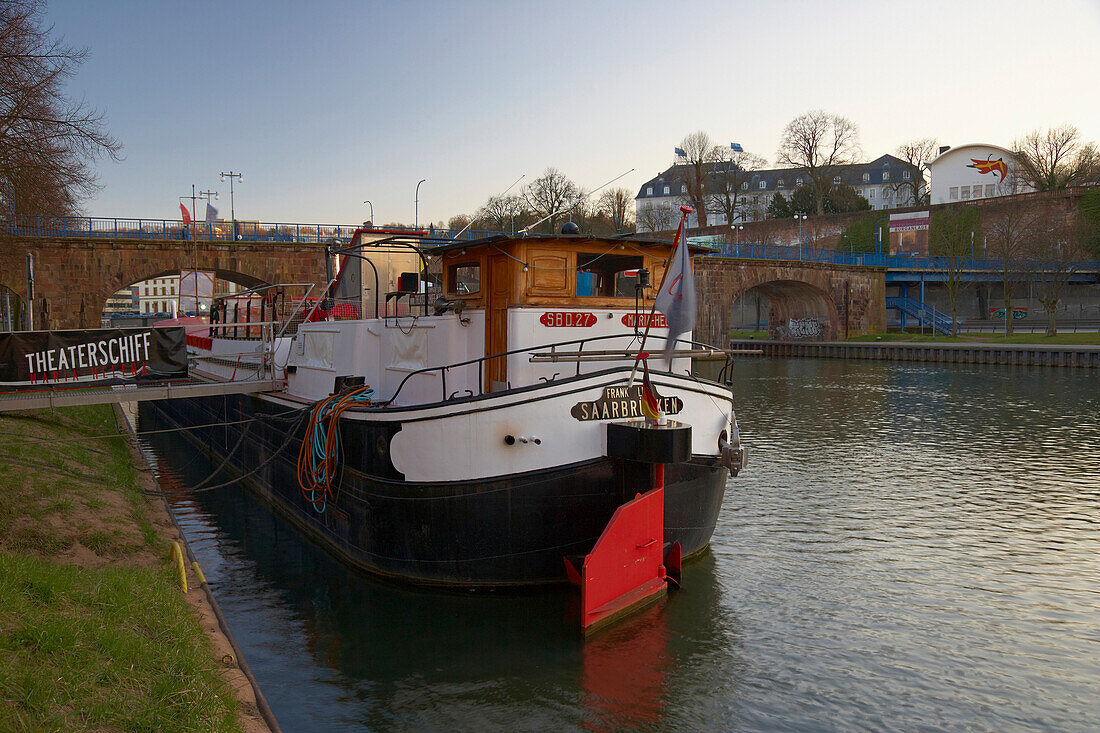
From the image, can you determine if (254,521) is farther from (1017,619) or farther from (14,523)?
(1017,619)

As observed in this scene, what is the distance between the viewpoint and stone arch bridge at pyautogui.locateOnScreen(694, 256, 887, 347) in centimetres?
5553

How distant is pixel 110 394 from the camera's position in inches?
481

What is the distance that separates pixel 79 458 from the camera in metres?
14.1

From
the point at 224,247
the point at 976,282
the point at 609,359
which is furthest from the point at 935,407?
the point at 976,282

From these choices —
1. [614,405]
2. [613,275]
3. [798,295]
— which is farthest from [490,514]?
[798,295]

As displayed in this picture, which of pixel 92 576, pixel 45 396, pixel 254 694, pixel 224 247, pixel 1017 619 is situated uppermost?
pixel 224 247

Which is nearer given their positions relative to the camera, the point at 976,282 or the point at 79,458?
the point at 79,458

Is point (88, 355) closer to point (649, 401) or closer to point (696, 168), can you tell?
point (649, 401)

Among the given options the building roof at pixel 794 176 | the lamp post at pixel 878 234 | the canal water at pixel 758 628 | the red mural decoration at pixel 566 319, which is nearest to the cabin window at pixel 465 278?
the red mural decoration at pixel 566 319

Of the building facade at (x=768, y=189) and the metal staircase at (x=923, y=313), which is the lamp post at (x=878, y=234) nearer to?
the metal staircase at (x=923, y=313)

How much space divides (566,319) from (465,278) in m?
1.69

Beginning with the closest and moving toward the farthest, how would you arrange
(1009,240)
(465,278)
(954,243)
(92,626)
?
(92,626) < (465,278) < (1009,240) < (954,243)

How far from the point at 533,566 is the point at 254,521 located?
22.4 ft

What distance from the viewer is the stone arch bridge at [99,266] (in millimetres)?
36781
